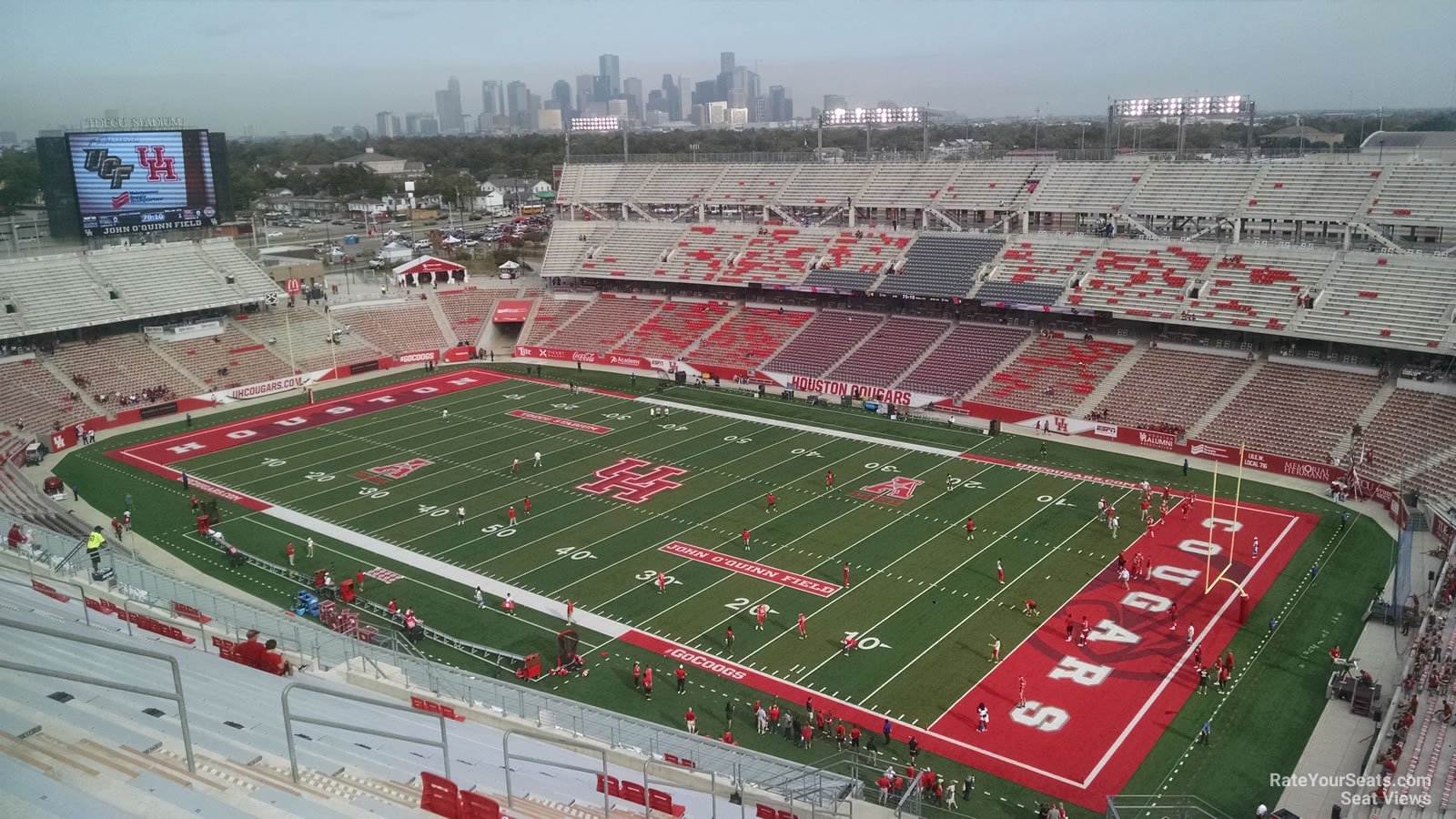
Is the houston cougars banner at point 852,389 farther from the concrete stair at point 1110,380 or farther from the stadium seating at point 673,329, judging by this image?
the stadium seating at point 673,329

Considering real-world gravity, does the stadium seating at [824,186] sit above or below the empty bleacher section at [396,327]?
A: above

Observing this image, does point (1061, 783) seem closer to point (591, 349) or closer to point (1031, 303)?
point (1031, 303)

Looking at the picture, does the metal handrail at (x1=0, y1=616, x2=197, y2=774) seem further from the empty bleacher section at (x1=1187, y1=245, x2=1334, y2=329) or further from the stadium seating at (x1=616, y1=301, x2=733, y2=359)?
the stadium seating at (x1=616, y1=301, x2=733, y2=359)

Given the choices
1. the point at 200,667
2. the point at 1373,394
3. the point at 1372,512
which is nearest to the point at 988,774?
the point at 200,667

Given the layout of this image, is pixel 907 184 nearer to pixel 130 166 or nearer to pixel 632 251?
pixel 632 251

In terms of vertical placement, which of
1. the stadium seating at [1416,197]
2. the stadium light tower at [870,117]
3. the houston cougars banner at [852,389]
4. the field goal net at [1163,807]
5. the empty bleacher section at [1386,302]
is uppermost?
the stadium light tower at [870,117]

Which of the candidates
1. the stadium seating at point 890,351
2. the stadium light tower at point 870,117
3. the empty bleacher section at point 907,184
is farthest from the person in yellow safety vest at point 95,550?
the stadium light tower at point 870,117
